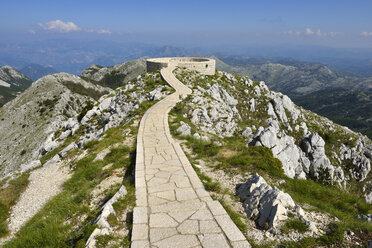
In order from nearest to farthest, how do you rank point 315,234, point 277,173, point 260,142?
point 315,234 < point 277,173 < point 260,142

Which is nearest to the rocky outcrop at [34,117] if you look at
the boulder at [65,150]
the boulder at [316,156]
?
the boulder at [65,150]

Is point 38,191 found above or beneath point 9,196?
above

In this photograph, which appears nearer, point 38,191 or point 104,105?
point 38,191

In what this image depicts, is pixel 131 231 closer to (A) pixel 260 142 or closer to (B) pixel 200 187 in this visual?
(B) pixel 200 187

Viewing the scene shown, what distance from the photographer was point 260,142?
19672mm

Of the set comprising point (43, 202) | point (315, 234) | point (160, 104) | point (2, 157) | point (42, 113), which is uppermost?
point (315, 234)

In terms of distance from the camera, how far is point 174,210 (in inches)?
285

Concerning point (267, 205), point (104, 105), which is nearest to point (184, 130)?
point (267, 205)

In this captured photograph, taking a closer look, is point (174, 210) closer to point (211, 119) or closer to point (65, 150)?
point (65, 150)

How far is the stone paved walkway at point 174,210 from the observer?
588cm

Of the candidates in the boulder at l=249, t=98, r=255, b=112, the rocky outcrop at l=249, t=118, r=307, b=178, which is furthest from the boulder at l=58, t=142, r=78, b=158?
the boulder at l=249, t=98, r=255, b=112

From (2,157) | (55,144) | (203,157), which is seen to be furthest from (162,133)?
(2,157)

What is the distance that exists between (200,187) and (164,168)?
2459mm

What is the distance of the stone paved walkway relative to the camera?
5879mm
